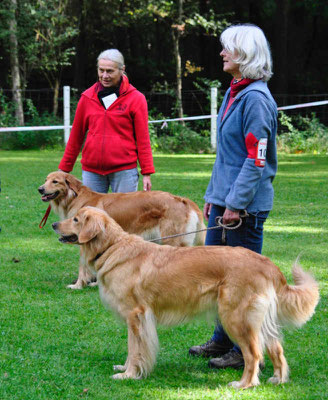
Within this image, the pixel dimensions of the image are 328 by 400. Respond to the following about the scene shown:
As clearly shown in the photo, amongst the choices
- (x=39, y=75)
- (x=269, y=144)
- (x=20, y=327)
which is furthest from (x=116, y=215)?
(x=39, y=75)

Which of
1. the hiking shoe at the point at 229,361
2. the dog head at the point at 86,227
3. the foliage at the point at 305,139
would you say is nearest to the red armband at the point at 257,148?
the dog head at the point at 86,227

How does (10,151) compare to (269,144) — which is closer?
(269,144)

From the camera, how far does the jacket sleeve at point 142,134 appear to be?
6.25 meters

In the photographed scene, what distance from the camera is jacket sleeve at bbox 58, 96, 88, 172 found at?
6.34 m

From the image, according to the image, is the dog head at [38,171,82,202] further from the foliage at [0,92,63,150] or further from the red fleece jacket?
the foliage at [0,92,63,150]

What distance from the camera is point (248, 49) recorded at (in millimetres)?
3811

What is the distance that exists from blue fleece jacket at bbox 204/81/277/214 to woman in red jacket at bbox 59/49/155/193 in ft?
7.02

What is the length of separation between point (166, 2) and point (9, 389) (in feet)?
73.4

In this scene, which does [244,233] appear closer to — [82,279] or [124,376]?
[124,376]

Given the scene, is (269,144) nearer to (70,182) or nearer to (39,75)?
(70,182)

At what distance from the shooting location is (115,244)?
420cm

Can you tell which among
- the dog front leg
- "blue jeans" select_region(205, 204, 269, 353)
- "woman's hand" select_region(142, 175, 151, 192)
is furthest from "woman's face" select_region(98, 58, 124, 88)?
"blue jeans" select_region(205, 204, 269, 353)

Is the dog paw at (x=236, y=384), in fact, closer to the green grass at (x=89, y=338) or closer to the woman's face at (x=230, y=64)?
the green grass at (x=89, y=338)

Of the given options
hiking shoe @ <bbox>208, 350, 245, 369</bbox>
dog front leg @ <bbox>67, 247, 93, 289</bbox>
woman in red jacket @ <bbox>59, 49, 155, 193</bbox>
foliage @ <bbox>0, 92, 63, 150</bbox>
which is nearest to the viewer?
hiking shoe @ <bbox>208, 350, 245, 369</bbox>
